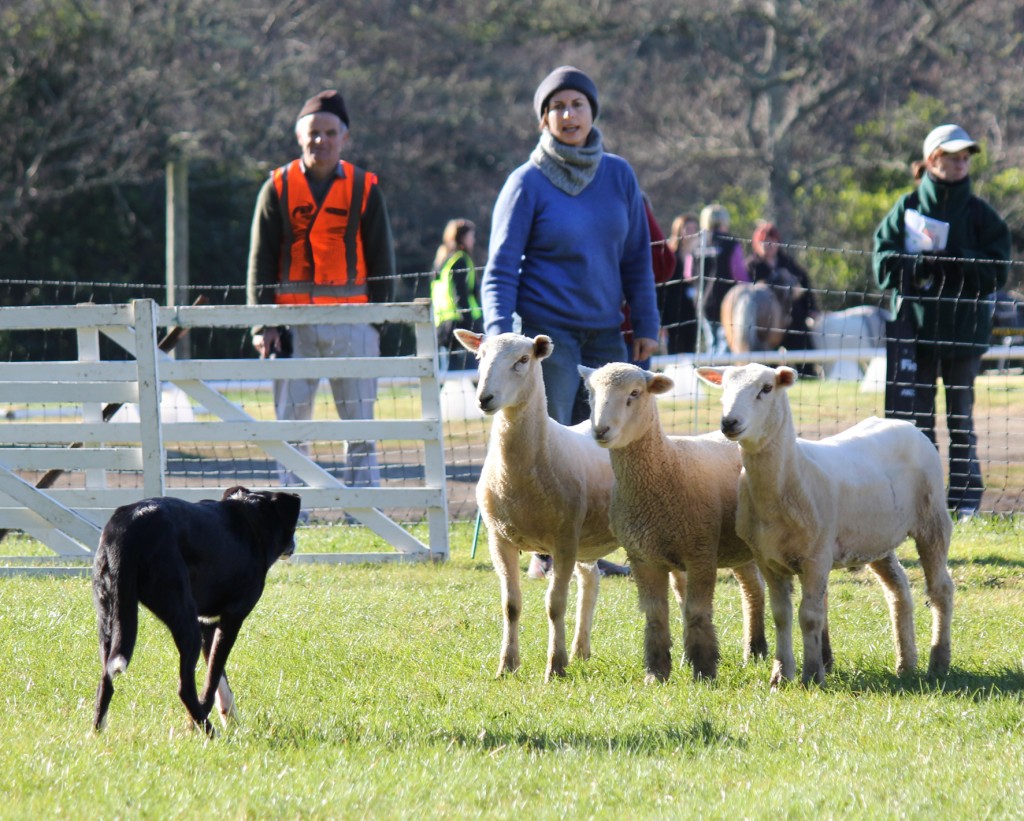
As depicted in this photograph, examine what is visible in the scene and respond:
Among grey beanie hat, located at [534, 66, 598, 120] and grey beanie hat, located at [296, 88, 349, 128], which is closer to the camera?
grey beanie hat, located at [534, 66, 598, 120]

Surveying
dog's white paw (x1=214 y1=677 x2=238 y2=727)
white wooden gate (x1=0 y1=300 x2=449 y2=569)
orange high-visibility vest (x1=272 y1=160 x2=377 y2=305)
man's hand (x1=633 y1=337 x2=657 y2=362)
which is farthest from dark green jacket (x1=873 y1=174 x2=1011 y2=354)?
dog's white paw (x1=214 y1=677 x2=238 y2=727)

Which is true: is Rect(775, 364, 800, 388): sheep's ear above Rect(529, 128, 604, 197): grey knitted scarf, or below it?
below

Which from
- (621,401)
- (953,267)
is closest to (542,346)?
(621,401)

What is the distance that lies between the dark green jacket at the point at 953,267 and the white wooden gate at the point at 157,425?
126 inches

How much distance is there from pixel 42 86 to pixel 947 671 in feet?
70.5

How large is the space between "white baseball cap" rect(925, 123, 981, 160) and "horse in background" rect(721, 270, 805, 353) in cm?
813

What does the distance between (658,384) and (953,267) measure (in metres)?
4.72

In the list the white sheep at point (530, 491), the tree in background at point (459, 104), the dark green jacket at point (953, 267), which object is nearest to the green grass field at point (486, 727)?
the white sheep at point (530, 491)

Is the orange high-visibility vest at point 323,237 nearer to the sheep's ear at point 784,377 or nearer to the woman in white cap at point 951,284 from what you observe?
the woman in white cap at point 951,284

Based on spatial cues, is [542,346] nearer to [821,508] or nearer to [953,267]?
[821,508]

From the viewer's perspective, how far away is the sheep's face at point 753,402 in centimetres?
512

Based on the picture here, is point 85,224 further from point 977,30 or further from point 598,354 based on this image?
point 598,354

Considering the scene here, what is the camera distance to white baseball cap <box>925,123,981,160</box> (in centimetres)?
903

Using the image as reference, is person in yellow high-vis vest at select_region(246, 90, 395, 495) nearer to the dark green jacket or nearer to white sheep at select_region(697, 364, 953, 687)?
the dark green jacket
